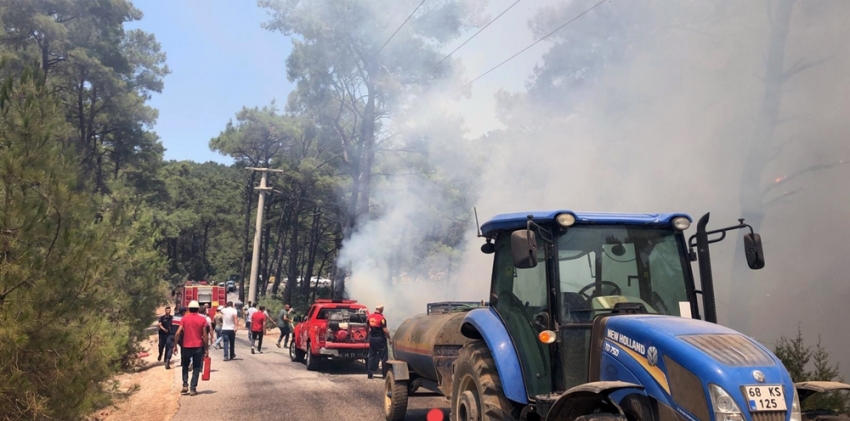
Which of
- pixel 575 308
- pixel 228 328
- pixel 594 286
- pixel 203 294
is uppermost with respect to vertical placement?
pixel 203 294

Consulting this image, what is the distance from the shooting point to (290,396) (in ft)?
37.0

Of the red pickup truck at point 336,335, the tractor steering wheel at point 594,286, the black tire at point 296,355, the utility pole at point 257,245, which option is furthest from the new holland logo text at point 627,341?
the utility pole at point 257,245

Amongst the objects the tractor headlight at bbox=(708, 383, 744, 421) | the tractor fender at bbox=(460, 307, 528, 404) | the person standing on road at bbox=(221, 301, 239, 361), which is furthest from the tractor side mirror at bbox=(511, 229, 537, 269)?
the person standing on road at bbox=(221, 301, 239, 361)

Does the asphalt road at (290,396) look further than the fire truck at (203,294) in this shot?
No

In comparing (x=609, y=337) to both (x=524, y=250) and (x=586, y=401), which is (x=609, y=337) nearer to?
(x=586, y=401)

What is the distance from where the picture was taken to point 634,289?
5.41 m

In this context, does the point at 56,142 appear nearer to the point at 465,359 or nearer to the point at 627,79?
the point at 465,359

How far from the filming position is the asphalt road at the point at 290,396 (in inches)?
375

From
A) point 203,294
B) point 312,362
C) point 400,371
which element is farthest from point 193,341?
point 203,294

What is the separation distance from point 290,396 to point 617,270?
7530 millimetres

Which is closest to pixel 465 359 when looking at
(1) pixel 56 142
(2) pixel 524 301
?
(2) pixel 524 301

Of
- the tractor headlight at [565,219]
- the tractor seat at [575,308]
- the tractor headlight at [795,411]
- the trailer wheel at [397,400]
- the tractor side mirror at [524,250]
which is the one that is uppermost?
the tractor headlight at [565,219]

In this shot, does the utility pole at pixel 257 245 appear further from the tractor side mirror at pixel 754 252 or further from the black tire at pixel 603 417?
the black tire at pixel 603 417

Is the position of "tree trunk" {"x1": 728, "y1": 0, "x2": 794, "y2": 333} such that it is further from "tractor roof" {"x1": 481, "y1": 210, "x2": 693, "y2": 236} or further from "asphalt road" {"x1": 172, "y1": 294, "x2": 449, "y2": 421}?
"tractor roof" {"x1": 481, "y1": 210, "x2": 693, "y2": 236}
